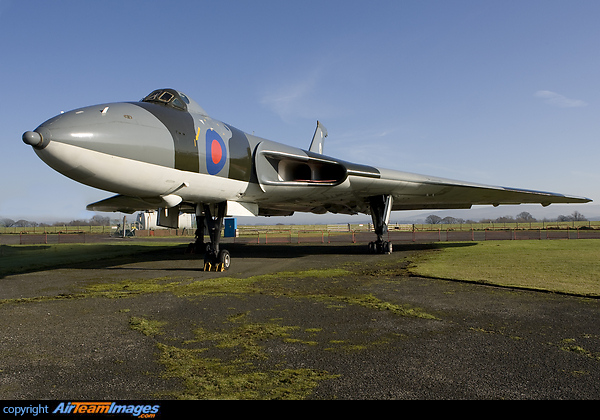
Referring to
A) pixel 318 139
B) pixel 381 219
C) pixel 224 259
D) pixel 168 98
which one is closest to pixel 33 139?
pixel 168 98

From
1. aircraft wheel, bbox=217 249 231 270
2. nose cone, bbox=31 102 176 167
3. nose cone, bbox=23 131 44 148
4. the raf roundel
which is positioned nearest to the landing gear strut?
aircraft wheel, bbox=217 249 231 270

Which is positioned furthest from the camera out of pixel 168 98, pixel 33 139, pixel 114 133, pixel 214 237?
pixel 214 237

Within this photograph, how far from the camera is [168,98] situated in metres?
8.28

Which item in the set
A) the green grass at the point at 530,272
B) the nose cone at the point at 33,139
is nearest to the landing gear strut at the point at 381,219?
the green grass at the point at 530,272

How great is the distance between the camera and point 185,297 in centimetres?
627

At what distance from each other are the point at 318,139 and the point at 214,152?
1373 centimetres

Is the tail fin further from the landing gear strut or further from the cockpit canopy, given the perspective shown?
the cockpit canopy

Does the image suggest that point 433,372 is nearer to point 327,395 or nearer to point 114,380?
point 327,395

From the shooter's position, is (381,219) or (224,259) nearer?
(224,259)

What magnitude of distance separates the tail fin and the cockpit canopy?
1283cm
